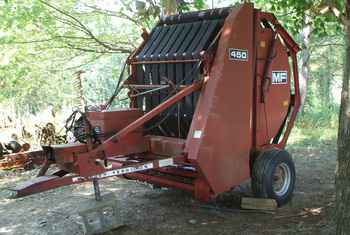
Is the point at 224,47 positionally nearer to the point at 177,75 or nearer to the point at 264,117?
the point at 177,75

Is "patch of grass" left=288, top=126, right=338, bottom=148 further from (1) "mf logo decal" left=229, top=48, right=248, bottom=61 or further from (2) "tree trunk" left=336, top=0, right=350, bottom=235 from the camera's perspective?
(2) "tree trunk" left=336, top=0, right=350, bottom=235

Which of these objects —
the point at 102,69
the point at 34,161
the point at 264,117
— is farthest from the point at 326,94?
the point at 34,161

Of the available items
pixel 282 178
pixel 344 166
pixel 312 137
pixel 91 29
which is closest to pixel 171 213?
pixel 282 178

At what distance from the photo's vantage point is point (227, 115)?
5.19 metres

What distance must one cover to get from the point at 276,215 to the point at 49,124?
21.2 ft

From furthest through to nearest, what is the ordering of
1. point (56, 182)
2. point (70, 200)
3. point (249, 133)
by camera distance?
point (70, 200)
point (249, 133)
point (56, 182)

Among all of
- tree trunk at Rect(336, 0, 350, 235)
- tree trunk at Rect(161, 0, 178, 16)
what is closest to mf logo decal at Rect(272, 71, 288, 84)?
tree trunk at Rect(336, 0, 350, 235)

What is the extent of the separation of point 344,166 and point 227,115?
1.83 metres

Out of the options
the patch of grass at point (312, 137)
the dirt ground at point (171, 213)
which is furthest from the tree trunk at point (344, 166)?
the patch of grass at point (312, 137)

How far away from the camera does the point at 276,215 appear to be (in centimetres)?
529

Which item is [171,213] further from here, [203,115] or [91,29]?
[91,29]

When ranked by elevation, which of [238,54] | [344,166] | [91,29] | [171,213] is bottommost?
[171,213]

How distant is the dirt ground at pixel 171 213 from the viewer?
4.95 metres

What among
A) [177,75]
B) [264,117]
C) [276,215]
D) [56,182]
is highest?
[177,75]
